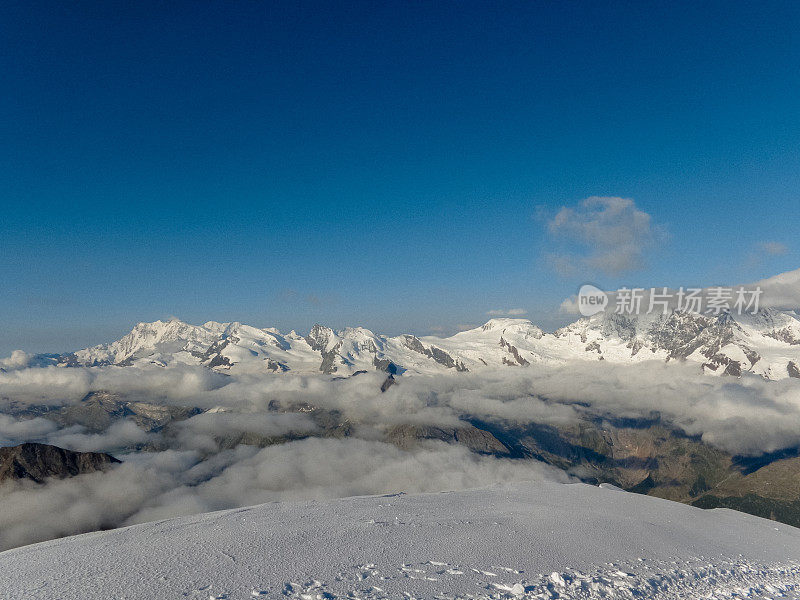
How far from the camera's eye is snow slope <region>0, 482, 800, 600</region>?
60.7 ft

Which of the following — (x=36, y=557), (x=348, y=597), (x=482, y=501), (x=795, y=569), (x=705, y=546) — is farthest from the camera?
(x=482, y=501)

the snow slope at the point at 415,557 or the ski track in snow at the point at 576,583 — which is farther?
the snow slope at the point at 415,557

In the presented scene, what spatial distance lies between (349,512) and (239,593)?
1511 centimetres

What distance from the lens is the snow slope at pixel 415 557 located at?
18.5 m

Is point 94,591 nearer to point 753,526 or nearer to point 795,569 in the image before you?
point 795,569

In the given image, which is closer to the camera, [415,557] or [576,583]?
[576,583]

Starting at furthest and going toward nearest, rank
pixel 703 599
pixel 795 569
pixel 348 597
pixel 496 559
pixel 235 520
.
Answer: pixel 235 520 < pixel 795 569 < pixel 496 559 < pixel 703 599 < pixel 348 597

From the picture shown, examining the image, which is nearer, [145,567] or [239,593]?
[239,593]

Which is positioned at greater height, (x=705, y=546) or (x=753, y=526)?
(x=705, y=546)

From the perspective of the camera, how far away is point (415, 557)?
859 inches

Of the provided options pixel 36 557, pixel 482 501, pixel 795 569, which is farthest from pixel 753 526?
pixel 36 557

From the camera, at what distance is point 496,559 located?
21.9 meters

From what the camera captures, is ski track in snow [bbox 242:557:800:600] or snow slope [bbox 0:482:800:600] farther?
snow slope [bbox 0:482:800:600]

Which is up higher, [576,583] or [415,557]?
[415,557]
